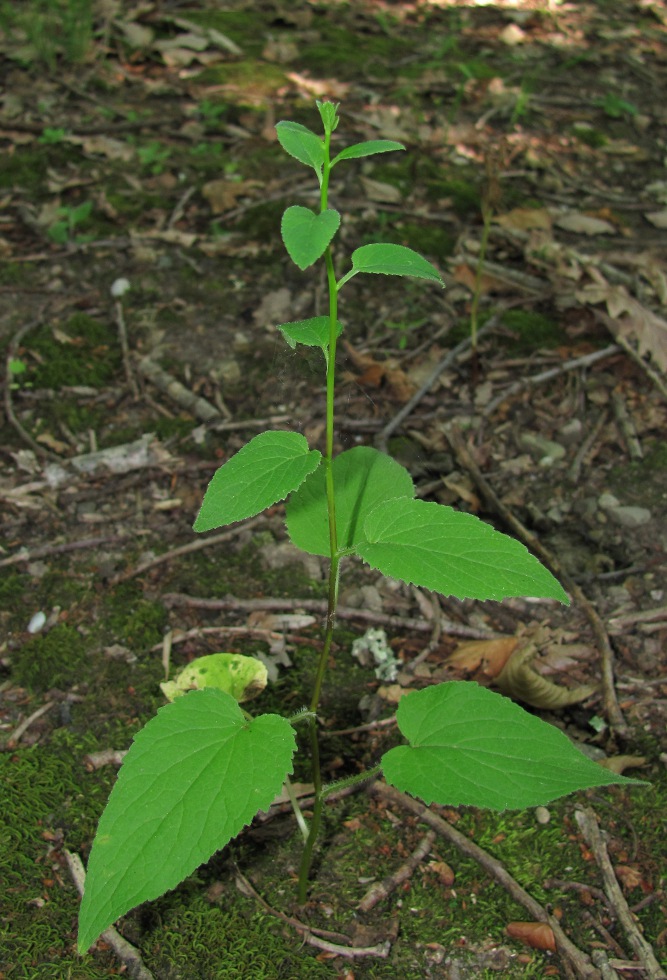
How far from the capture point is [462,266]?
4062mm

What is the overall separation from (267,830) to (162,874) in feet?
2.44

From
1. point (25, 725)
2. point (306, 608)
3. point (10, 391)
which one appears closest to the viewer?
point (25, 725)

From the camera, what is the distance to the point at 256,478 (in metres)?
1.61

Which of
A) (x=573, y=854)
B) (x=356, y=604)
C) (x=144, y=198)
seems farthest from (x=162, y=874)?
(x=144, y=198)

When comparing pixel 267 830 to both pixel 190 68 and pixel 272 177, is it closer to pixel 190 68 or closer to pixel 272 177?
pixel 272 177

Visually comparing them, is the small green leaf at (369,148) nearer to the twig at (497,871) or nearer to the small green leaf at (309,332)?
the small green leaf at (309,332)

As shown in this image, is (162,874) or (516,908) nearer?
(162,874)

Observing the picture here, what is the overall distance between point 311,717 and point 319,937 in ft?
1.82

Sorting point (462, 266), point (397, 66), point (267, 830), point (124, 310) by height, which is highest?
point (397, 66)

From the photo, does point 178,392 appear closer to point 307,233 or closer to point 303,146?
point 303,146

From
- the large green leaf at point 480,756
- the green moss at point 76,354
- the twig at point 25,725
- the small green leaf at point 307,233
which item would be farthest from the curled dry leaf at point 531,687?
the green moss at point 76,354

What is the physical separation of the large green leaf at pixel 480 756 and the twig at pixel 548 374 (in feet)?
6.09

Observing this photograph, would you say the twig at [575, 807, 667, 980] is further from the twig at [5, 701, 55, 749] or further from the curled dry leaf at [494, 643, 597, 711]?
the twig at [5, 701, 55, 749]

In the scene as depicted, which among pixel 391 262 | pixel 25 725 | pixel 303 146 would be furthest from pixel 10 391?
pixel 391 262
